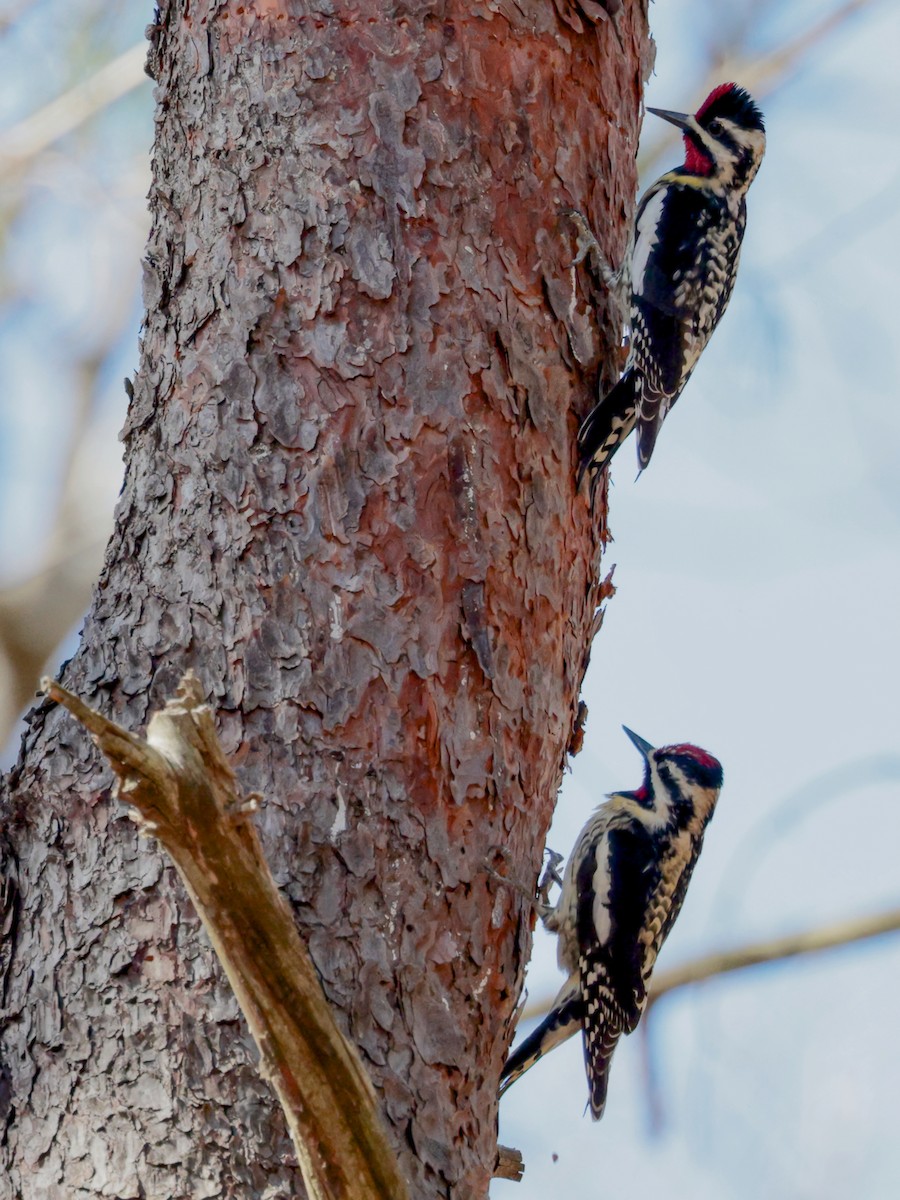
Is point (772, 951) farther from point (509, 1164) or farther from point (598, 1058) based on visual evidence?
point (509, 1164)

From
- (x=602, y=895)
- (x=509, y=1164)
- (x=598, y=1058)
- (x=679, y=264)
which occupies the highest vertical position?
(x=679, y=264)

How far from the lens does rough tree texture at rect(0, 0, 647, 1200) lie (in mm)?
2010

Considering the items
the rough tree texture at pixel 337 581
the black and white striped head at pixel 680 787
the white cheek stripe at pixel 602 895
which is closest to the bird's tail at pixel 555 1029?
the white cheek stripe at pixel 602 895

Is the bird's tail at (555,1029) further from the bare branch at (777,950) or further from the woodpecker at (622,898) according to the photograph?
the bare branch at (777,950)

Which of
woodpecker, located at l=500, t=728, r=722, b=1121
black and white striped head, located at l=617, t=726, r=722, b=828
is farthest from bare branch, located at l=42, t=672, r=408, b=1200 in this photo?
black and white striped head, located at l=617, t=726, r=722, b=828

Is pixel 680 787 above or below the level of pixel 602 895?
above

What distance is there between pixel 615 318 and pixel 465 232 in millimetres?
531

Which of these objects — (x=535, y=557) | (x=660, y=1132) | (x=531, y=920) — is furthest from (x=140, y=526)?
(x=660, y=1132)

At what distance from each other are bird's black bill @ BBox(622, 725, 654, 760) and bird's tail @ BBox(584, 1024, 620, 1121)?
846mm

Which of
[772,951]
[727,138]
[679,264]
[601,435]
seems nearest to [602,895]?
[772,951]

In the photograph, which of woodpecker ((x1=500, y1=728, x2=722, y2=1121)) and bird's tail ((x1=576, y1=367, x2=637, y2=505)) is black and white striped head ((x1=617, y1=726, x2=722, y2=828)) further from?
bird's tail ((x1=576, y1=367, x2=637, y2=505))

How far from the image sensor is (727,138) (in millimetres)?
3867

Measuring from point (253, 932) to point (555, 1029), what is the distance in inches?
93.0

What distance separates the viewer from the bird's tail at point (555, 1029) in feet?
10.8
